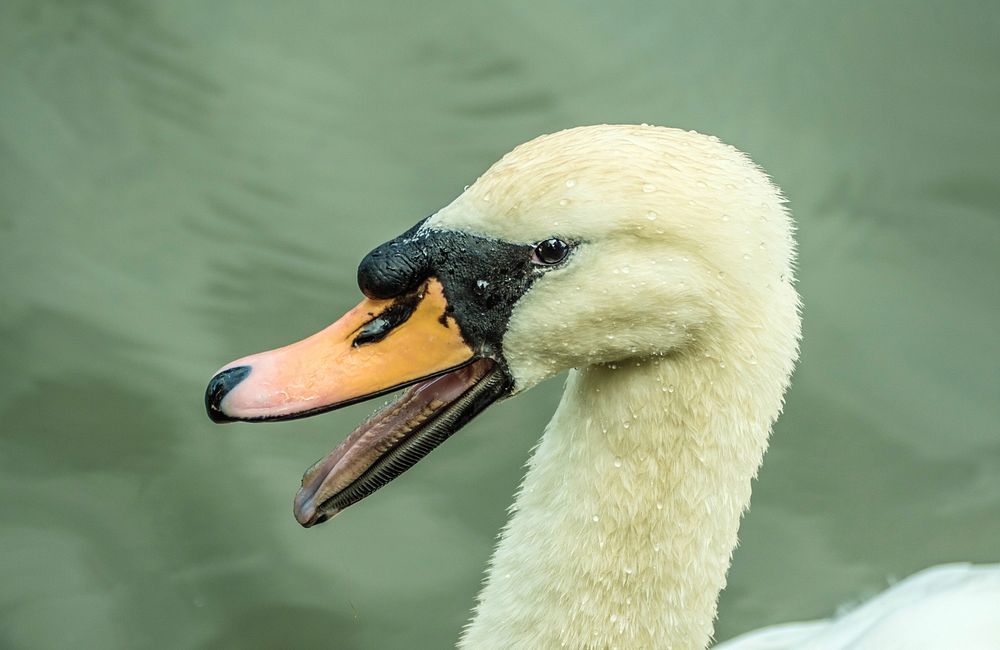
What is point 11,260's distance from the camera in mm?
4777

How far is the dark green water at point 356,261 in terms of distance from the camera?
4.18m

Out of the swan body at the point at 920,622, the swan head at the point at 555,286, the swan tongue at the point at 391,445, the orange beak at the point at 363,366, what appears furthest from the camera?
the swan body at the point at 920,622

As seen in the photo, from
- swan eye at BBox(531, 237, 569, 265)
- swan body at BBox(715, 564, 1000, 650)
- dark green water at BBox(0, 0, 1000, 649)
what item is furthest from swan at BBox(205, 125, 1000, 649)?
dark green water at BBox(0, 0, 1000, 649)

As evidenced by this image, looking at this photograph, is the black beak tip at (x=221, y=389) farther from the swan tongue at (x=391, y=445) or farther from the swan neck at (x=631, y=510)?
the swan neck at (x=631, y=510)

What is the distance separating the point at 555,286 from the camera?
2.45m

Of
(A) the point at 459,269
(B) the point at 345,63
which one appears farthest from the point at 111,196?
Answer: (A) the point at 459,269

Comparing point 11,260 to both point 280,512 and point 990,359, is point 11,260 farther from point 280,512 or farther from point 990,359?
point 990,359

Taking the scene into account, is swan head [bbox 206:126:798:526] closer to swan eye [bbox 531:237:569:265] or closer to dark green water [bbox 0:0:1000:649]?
swan eye [bbox 531:237:569:265]

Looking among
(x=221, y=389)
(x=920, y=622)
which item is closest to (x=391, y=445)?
(x=221, y=389)

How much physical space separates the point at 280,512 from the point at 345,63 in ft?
6.66

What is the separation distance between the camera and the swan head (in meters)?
2.37

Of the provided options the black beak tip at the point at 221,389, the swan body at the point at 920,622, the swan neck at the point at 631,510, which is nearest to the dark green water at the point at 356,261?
the swan body at the point at 920,622

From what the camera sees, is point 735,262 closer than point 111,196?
Yes

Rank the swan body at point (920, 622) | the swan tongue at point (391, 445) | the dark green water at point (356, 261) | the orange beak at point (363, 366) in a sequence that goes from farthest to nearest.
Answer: the dark green water at point (356, 261)
the swan body at point (920, 622)
the swan tongue at point (391, 445)
the orange beak at point (363, 366)
